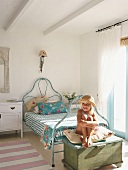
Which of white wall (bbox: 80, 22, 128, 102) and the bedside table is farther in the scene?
white wall (bbox: 80, 22, 128, 102)

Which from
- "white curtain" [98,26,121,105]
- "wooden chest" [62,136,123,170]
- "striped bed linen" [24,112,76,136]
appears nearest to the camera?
"wooden chest" [62,136,123,170]

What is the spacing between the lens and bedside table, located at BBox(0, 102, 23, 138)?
4293 millimetres

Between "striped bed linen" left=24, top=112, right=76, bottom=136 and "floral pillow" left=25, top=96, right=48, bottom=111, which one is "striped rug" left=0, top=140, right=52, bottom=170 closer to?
"striped bed linen" left=24, top=112, right=76, bottom=136

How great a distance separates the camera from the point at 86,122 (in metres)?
2.65

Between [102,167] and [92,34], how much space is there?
126 inches

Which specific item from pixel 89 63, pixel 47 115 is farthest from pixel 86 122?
pixel 89 63

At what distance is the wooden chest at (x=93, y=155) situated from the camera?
2641mm

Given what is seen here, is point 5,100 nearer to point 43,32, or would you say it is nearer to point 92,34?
point 43,32

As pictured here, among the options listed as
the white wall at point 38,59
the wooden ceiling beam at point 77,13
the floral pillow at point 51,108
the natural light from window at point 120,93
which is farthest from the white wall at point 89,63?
the wooden ceiling beam at point 77,13

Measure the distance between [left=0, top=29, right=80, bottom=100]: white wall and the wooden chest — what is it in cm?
240

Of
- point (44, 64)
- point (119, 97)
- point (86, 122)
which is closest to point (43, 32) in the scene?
point (44, 64)

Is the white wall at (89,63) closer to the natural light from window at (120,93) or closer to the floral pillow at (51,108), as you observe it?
the natural light from window at (120,93)

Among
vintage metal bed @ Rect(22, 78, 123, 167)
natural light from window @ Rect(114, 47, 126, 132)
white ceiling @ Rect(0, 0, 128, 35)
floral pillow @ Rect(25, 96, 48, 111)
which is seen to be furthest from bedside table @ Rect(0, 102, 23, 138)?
natural light from window @ Rect(114, 47, 126, 132)

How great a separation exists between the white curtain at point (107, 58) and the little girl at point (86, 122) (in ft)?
5.46
